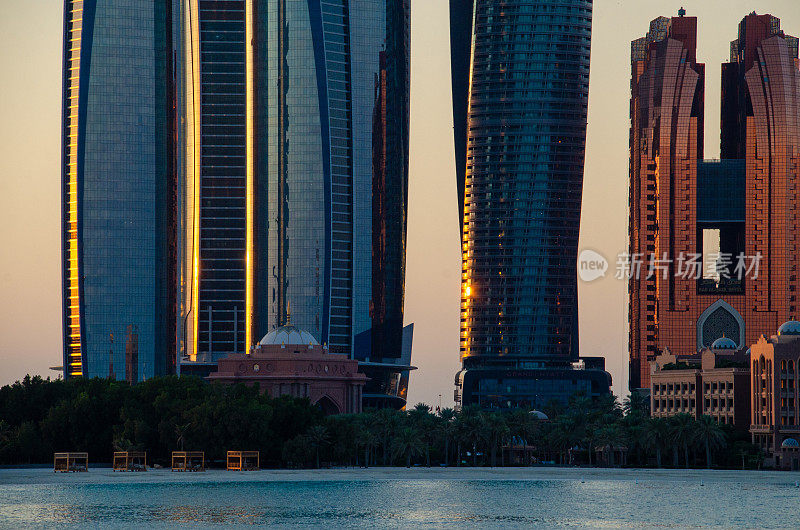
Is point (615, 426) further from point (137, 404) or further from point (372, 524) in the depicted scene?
point (372, 524)

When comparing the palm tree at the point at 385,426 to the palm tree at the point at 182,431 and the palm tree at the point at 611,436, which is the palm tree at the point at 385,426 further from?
the palm tree at the point at 182,431

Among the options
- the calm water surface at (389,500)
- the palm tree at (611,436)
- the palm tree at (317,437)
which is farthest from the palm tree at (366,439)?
the palm tree at (611,436)

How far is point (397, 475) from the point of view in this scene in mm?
163875

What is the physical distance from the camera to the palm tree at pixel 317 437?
169 metres

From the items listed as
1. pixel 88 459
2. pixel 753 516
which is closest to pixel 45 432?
pixel 88 459

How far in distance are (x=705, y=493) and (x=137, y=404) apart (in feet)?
229

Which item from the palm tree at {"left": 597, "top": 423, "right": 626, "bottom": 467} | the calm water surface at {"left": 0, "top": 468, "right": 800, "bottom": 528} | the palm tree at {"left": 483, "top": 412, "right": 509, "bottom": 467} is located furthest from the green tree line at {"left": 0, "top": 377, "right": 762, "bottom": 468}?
the palm tree at {"left": 483, "top": 412, "right": 509, "bottom": 467}

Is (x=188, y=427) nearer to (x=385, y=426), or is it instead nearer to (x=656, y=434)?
(x=385, y=426)

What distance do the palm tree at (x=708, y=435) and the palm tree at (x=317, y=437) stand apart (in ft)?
162

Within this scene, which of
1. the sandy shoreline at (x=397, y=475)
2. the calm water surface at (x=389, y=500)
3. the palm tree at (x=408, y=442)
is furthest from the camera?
the palm tree at (x=408, y=442)

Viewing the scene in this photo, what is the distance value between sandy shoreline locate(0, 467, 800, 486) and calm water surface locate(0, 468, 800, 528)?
0.20m

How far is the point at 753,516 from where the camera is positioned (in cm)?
11469

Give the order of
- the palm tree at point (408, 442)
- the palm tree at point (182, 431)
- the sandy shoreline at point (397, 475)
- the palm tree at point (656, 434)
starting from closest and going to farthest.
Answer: the sandy shoreline at point (397, 475) < the palm tree at point (182, 431) < the palm tree at point (408, 442) < the palm tree at point (656, 434)

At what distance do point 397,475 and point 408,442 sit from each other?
2318 cm
